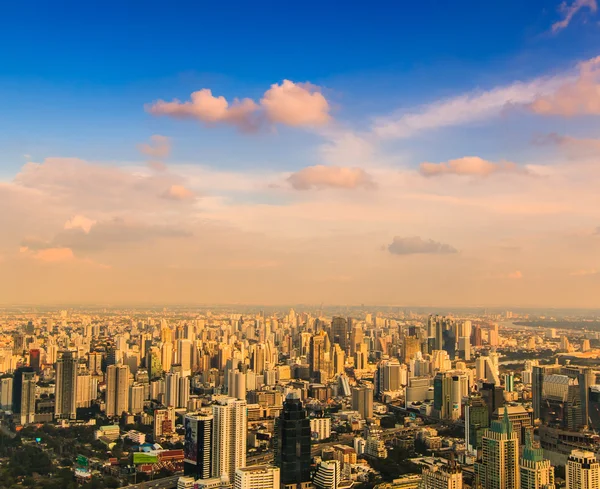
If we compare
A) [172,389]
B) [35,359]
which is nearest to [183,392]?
[172,389]

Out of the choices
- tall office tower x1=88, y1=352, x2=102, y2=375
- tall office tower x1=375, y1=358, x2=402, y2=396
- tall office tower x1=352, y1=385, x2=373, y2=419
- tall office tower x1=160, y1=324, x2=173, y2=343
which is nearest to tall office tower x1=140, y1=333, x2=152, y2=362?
tall office tower x1=160, y1=324, x2=173, y2=343

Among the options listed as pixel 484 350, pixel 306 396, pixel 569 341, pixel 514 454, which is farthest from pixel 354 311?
pixel 514 454

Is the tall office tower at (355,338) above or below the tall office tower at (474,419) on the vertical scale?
above

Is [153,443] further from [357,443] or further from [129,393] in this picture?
[357,443]

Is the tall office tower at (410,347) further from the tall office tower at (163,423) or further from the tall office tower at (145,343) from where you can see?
the tall office tower at (163,423)

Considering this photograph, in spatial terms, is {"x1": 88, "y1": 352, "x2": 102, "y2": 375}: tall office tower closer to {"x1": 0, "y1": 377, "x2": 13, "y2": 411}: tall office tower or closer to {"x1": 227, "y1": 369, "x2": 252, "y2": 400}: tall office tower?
{"x1": 0, "y1": 377, "x2": 13, "y2": 411}: tall office tower

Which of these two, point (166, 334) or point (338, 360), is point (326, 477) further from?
point (338, 360)

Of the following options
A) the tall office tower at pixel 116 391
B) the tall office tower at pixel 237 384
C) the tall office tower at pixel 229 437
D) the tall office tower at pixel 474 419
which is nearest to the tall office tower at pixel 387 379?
the tall office tower at pixel 237 384
